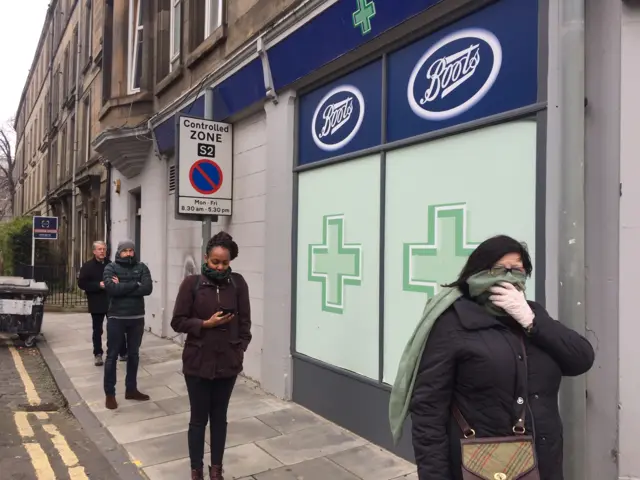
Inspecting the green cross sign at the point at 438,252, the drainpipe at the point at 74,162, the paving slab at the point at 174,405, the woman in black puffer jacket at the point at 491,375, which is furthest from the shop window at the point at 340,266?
the drainpipe at the point at 74,162

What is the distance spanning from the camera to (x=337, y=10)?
203 inches

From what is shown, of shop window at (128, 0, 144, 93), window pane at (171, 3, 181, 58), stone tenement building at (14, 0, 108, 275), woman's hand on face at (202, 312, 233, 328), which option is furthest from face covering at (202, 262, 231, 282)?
stone tenement building at (14, 0, 108, 275)

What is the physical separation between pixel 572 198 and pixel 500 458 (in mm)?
1337

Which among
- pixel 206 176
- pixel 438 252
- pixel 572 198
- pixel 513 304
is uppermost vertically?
pixel 206 176

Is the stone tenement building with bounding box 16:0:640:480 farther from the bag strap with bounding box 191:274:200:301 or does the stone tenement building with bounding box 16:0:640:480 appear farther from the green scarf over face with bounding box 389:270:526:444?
the bag strap with bounding box 191:274:200:301

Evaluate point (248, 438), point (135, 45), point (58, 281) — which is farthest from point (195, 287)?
point (58, 281)

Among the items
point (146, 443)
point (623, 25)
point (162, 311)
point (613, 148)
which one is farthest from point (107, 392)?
point (623, 25)

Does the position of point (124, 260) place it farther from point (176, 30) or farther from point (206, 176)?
point (176, 30)

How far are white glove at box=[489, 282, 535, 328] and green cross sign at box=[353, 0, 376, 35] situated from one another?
3.36 m

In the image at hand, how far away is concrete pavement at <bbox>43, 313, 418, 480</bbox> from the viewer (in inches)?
167

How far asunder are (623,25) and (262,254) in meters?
4.59

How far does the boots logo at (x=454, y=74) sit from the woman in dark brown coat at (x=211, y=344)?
191 centimetres

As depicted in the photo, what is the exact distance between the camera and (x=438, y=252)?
422 cm

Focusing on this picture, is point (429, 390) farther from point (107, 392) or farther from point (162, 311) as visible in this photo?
point (162, 311)
